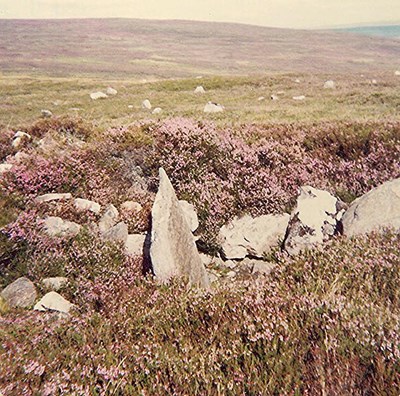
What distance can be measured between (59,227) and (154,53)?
513 feet

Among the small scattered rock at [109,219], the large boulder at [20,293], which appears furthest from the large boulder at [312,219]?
the large boulder at [20,293]

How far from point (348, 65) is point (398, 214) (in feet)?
497

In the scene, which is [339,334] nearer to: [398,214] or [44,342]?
[44,342]

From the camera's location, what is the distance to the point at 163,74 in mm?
102812

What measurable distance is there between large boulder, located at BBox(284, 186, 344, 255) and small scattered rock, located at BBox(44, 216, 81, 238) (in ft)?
12.6

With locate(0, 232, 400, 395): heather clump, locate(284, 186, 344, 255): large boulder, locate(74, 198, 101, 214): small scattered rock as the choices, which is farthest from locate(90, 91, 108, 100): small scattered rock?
locate(0, 232, 400, 395): heather clump

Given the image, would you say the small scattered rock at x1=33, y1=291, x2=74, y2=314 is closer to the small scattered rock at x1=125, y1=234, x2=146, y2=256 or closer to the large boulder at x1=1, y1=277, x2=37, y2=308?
the large boulder at x1=1, y1=277, x2=37, y2=308

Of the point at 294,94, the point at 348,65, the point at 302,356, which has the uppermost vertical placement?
the point at 302,356

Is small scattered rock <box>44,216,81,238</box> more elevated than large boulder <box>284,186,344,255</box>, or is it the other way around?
large boulder <box>284,186,344,255</box>

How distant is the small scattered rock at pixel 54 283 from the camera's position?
651cm

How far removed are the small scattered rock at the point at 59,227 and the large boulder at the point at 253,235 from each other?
2851 mm

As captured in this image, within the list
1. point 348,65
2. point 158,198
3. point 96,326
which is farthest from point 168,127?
point 348,65

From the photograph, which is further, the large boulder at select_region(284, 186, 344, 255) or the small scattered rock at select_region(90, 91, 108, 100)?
the small scattered rock at select_region(90, 91, 108, 100)

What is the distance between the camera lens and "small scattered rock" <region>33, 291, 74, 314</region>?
18.8 feet
